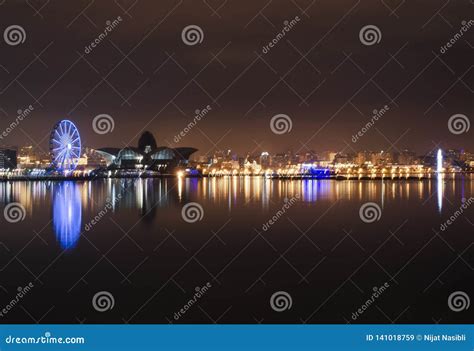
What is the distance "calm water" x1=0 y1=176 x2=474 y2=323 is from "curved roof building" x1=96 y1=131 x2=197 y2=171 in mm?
105001

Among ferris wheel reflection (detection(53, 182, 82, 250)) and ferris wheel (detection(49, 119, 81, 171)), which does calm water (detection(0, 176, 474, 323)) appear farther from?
ferris wheel (detection(49, 119, 81, 171))

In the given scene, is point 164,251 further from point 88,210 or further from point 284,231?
point 88,210

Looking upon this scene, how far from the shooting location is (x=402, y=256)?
57.9 ft

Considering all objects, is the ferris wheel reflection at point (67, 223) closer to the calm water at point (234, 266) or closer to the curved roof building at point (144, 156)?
the calm water at point (234, 266)

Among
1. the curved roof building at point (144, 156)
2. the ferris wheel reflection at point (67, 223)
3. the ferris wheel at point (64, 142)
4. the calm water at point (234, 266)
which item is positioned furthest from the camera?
the curved roof building at point (144, 156)

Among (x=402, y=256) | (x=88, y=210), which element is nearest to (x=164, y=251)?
(x=402, y=256)

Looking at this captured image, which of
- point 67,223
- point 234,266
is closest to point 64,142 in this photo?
point 67,223

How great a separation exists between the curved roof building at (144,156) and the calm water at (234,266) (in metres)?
105

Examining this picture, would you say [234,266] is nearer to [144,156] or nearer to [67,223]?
[67,223]

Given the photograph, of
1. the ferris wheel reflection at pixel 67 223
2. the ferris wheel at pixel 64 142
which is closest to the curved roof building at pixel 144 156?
the ferris wheel at pixel 64 142

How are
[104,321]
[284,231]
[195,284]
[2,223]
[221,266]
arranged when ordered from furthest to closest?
1. [2,223]
2. [284,231]
3. [221,266]
4. [195,284]
5. [104,321]

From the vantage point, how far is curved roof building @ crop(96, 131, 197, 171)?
132125mm

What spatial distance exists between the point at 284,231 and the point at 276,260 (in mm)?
5769

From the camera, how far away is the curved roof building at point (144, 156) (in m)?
132
